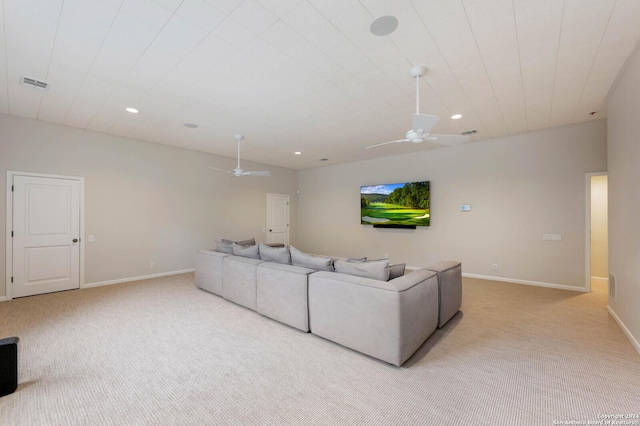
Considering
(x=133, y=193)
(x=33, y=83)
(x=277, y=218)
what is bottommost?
(x=277, y=218)

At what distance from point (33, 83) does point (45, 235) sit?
275cm

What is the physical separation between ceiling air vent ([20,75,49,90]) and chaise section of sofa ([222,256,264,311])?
3176 mm

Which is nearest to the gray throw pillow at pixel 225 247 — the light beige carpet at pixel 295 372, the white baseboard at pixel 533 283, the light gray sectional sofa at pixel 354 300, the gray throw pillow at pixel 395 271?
the light gray sectional sofa at pixel 354 300

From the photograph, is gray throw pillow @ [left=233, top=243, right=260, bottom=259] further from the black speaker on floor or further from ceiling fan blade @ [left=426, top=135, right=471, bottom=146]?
ceiling fan blade @ [left=426, top=135, right=471, bottom=146]

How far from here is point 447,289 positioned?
10.7 ft

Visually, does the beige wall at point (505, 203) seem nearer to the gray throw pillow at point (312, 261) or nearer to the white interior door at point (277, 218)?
the white interior door at point (277, 218)

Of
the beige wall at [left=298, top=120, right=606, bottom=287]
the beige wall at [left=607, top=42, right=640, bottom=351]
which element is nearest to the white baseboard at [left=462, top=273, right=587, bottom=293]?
the beige wall at [left=298, top=120, right=606, bottom=287]

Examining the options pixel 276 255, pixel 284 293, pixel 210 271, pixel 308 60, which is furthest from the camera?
pixel 210 271

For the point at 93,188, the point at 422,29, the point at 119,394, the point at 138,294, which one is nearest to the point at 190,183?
the point at 93,188

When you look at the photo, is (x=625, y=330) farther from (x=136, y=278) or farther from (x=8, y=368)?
(x=136, y=278)

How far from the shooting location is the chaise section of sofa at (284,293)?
121 inches

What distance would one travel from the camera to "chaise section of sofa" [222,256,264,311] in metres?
3.72

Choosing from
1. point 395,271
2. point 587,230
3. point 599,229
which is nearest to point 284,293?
point 395,271

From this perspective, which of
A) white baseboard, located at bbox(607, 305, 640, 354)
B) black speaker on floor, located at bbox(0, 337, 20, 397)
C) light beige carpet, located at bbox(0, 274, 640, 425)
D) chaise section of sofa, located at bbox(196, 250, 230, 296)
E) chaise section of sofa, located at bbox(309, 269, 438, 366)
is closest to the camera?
light beige carpet, located at bbox(0, 274, 640, 425)
